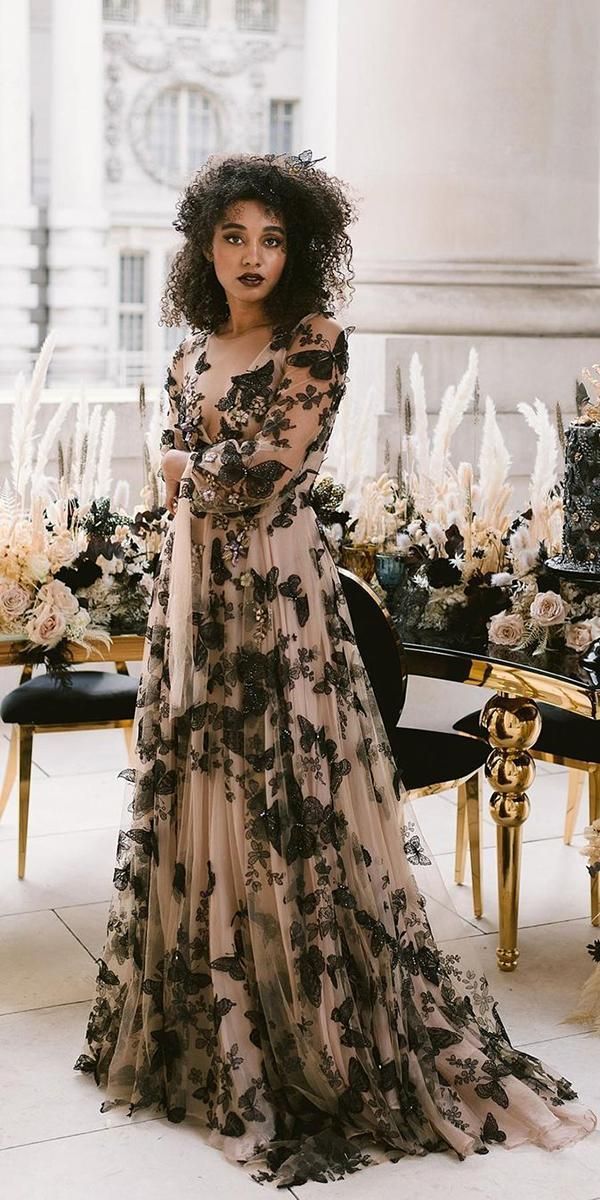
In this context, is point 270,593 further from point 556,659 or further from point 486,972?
point 486,972

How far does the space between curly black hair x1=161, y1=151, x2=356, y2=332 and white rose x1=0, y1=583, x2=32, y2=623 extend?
0.93 meters

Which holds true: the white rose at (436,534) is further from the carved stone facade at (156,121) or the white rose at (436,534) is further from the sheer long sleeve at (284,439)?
the carved stone facade at (156,121)

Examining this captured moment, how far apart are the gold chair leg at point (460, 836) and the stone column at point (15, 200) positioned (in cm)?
574

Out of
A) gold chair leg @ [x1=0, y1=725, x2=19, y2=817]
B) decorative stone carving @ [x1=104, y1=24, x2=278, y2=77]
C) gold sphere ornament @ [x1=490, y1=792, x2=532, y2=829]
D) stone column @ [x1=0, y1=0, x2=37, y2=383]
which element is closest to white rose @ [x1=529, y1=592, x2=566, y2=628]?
gold sphere ornament @ [x1=490, y1=792, x2=532, y2=829]

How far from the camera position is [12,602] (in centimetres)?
346

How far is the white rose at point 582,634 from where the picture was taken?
132 inches

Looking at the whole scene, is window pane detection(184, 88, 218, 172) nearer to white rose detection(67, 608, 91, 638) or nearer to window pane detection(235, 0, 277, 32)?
window pane detection(235, 0, 277, 32)

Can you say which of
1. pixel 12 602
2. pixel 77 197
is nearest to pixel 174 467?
pixel 12 602

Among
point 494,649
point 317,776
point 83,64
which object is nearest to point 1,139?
point 83,64

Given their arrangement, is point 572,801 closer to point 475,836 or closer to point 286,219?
point 475,836

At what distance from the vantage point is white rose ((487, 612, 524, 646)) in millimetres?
3426

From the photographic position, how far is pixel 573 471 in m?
3.12

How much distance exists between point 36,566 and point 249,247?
113 cm

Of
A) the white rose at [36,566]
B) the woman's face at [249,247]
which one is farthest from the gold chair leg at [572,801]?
the woman's face at [249,247]
